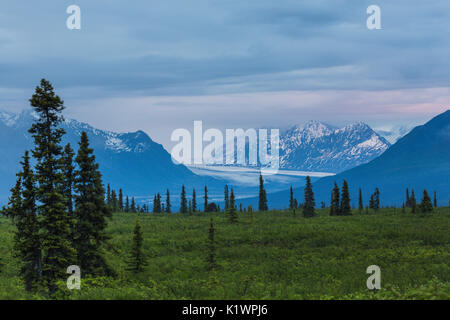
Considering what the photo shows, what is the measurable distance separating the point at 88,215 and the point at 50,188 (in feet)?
14.0

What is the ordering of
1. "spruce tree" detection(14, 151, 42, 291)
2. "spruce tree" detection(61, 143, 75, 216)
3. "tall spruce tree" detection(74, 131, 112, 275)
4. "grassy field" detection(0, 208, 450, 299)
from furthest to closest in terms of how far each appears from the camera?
"tall spruce tree" detection(74, 131, 112, 275) < "spruce tree" detection(61, 143, 75, 216) < "spruce tree" detection(14, 151, 42, 291) < "grassy field" detection(0, 208, 450, 299)

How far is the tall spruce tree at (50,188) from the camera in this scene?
2656 centimetres

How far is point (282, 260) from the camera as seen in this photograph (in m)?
44.0

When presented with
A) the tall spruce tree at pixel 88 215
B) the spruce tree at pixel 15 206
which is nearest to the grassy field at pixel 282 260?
the tall spruce tree at pixel 88 215

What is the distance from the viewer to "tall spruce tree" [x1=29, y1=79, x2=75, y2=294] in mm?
26562

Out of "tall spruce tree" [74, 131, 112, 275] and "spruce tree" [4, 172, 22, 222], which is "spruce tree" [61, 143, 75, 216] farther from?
"spruce tree" [4, 172, 22, 222]

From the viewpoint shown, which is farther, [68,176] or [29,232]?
[68,176]

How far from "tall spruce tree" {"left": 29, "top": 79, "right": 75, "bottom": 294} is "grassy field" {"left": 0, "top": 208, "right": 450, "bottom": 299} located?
87.4 inches

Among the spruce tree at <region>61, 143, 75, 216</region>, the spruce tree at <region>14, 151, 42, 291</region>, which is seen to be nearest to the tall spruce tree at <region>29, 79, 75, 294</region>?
the spruce tree at <region>14, 151, 42, 291</region>

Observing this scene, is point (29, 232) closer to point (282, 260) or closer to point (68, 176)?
point (68, 176)

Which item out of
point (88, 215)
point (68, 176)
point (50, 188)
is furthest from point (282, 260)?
point (50, 188)

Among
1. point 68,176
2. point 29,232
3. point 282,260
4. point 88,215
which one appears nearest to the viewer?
point 29,232

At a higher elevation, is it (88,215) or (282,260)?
(88,215)
